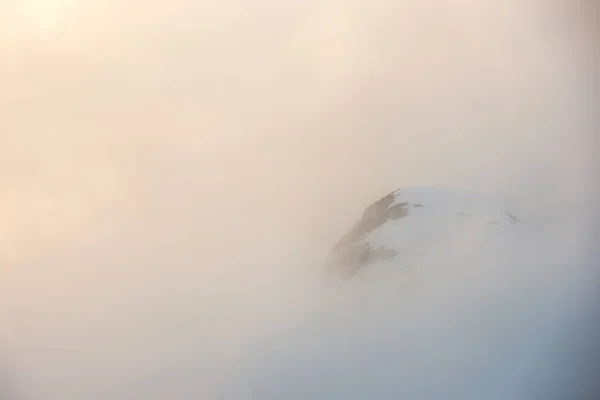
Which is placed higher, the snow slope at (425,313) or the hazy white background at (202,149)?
the hazy white background at (202,149)

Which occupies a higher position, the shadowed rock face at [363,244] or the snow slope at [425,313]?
the shadowed rock face at [363,244]

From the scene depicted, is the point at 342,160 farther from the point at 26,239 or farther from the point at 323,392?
the point at 26,239

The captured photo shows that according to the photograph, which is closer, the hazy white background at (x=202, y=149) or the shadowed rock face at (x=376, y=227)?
the hazy white background at (x=202, y=149)

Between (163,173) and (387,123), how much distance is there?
508 mm

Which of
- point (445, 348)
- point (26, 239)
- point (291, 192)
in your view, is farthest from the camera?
point (445, 348)

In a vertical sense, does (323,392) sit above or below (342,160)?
below

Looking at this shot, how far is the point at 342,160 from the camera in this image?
114 centimetres

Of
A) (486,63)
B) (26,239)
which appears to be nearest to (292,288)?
(26,239)

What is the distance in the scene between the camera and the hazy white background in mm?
1007

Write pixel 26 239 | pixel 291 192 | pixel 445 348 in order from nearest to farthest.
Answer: pixel 26 239
pixel 291 192
pixel 445 348

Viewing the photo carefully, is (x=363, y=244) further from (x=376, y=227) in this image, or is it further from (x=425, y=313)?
(x=425, y=313)

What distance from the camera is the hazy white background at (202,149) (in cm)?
101

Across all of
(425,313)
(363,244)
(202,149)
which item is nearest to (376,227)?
(363,244)

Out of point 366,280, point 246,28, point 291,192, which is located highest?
point 246,28
